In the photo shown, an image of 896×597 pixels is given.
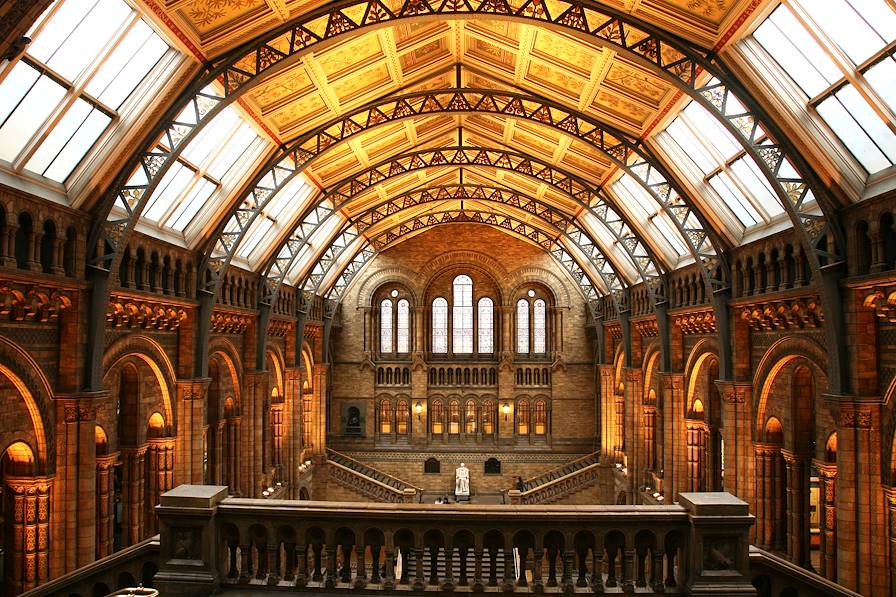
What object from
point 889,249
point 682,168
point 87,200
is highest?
point 682,168

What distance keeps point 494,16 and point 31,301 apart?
9848 mm

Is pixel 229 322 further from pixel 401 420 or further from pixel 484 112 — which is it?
pixel 401 420

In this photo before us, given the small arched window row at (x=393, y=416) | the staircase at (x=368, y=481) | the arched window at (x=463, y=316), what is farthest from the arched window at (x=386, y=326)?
the staircase at (x=368, y=481)

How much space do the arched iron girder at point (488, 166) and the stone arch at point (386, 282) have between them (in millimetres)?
13374

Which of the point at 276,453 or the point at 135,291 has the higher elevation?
the point at 135,291

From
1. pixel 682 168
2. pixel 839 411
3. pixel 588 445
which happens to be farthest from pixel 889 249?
pixel 588 445

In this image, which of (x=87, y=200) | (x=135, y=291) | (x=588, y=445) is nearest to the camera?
(x=87, y=200)

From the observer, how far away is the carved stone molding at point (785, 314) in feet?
46.0

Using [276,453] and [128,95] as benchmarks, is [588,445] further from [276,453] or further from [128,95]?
[128,95]

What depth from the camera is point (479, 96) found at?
789 inches

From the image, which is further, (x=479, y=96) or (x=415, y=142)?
(x=415, y=142)

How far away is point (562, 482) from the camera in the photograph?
111 ft

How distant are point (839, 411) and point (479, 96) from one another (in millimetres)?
12883

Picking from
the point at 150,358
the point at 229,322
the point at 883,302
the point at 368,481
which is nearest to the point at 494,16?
the point at 883,302
